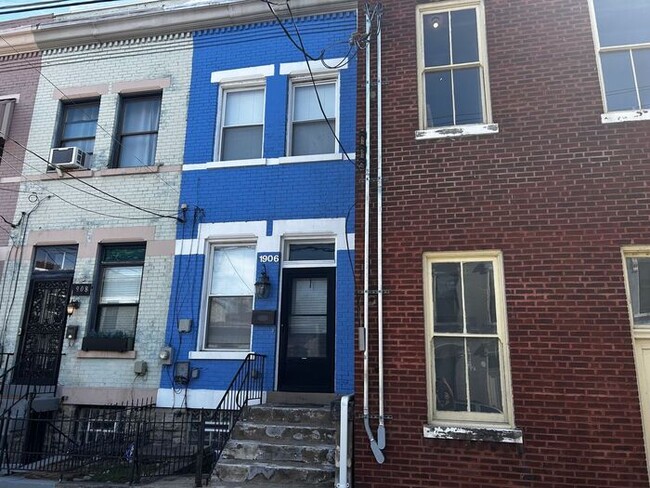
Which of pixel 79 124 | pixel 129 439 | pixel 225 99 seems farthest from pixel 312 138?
pixel 129 439

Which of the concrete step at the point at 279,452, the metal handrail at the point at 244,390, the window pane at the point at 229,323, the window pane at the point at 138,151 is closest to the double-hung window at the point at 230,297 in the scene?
the window pane at the point at 229,323

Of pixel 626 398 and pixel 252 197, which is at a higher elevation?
pixel 252 197

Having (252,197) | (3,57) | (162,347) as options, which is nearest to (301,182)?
(252,197)

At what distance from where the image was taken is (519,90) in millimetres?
6289

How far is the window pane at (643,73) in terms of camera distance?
6055 millimetres

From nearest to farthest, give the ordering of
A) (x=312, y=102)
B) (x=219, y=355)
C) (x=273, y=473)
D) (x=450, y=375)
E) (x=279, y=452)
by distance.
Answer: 1. (x=450, y=375)
2. (x=273, y=473)
3. (x=279, y=452)
4. (x=219, y=355)
5. (x=312, y=102)

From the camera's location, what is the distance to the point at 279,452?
21.3 ft

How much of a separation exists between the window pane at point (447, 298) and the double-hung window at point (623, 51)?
2.80m

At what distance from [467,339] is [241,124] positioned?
656 centimetres

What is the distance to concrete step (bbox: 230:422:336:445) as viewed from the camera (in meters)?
6.70

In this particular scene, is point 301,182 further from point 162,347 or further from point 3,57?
point 3,57

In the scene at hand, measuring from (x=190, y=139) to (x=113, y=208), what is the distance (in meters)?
2.12

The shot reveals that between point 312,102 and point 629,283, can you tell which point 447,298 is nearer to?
point 629,283

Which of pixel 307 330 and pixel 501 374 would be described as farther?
pixel 307 330
